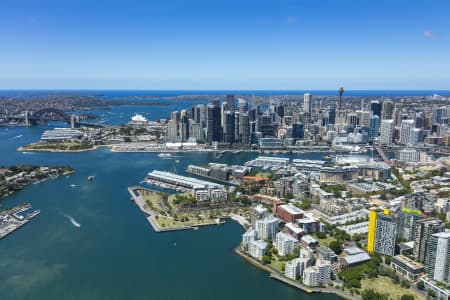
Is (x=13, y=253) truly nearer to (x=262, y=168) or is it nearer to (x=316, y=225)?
(x=316, y=225)

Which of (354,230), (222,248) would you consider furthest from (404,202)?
(222,248)

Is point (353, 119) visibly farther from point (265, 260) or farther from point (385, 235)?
point (265, 260)

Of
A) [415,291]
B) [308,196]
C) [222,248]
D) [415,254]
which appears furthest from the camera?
[308,196]

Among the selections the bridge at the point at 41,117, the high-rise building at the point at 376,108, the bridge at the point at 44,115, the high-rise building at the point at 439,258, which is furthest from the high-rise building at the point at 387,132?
the bridge at the point at 44,115

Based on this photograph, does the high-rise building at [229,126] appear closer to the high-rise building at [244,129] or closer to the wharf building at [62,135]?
the high-rise building at [244,129]

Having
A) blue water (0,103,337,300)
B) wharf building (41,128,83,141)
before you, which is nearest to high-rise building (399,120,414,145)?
blue water (0,103,337,300)

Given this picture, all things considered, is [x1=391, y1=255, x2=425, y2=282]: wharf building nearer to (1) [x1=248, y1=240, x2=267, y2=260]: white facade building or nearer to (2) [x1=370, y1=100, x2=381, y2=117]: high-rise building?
(1) [x1=248, y1=240, x2=267, y2=260]: white facade building
